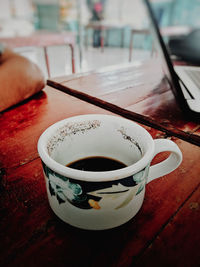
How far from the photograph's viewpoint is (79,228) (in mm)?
263

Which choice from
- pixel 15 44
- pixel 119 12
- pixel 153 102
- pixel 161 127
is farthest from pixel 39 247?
pixel 119 12

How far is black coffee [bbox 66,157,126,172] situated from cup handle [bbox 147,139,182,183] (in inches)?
2.3

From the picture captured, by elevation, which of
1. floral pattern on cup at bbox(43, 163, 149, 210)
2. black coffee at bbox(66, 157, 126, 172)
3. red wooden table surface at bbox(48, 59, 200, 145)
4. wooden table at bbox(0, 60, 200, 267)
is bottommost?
wooden table at bbox(0, 60, 200, 267)

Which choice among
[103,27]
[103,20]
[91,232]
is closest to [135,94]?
[91,232]

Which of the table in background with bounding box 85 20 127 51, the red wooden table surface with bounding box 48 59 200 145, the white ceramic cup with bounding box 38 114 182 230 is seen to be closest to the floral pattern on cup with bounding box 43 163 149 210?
the white ceramic cup with bounding box 38 114 182 230

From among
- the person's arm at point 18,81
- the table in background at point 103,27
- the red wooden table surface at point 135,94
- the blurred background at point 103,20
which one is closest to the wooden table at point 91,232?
the red wooden table surface at point 135,94

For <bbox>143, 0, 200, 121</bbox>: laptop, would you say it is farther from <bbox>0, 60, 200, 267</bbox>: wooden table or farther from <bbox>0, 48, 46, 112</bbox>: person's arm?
<bbox>0, 48, 46, 112</bbox>: person's arm

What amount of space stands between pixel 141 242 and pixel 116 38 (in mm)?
9072

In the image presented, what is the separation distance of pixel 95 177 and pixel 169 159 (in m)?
0.13

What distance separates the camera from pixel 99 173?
22 centimetres

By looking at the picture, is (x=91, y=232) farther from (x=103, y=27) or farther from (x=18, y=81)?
(x=103, y=27)

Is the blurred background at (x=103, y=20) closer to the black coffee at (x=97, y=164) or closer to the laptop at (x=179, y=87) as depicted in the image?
the laptop at (x=179, y=87)

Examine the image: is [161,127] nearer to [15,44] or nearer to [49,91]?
[49,91]

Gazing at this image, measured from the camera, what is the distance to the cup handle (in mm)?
272
